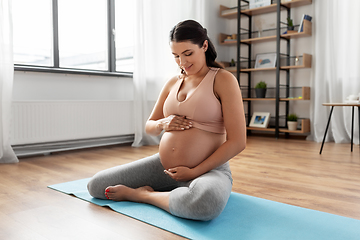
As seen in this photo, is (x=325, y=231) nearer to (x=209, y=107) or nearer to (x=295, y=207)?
(x=295, y=207)

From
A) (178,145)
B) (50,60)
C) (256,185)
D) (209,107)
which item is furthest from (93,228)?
(50,60)

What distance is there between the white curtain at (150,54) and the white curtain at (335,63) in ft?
5.52

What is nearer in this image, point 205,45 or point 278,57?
point 205,45

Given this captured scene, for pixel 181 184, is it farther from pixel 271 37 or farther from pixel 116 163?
pixel 271 37

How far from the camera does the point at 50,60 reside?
3354 mm

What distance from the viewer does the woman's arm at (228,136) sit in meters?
1.44

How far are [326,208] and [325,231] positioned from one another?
321mm

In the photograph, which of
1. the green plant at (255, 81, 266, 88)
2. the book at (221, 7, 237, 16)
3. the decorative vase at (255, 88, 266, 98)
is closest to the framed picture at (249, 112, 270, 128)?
the decorative vase at (255, 88, 266, 98)

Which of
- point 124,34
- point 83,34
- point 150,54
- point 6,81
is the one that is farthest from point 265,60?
point 6,81

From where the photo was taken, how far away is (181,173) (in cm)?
145

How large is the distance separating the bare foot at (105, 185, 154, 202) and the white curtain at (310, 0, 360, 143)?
3001 millimetres

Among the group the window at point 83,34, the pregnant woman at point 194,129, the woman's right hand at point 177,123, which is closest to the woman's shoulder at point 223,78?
the pregnant woman at point 194,129

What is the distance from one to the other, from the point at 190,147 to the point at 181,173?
0.39 ft

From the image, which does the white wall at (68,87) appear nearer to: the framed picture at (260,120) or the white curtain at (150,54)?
the white curtain at (150,54)
